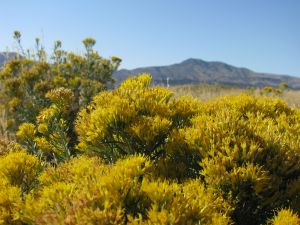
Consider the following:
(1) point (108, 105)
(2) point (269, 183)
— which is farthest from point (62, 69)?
(2) point (269, 183)

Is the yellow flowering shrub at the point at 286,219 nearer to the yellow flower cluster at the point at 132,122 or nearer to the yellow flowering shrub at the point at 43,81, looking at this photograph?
the yellow flower cluster at the point at 132,122

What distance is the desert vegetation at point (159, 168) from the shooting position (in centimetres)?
206

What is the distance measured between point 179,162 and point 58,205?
1.20 meters

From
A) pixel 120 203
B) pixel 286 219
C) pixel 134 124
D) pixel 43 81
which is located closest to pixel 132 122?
pixel 134 124

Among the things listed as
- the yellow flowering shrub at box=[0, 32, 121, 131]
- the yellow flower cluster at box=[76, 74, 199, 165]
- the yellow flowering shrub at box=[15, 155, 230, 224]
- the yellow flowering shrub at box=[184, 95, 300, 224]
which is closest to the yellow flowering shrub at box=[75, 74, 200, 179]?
the yellow flower cluster at box=[76, 74, 199, 165]

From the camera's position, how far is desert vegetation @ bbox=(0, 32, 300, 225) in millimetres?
2064

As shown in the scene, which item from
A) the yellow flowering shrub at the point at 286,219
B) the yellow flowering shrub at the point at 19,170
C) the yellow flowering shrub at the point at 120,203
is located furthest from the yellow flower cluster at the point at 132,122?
the yellow flowering shrub at the point at 286,219

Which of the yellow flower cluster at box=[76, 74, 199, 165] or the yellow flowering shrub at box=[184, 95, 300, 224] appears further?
the yellow flower cluster at box=[76, 74, 199, 165]

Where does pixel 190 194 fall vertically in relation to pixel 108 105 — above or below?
below

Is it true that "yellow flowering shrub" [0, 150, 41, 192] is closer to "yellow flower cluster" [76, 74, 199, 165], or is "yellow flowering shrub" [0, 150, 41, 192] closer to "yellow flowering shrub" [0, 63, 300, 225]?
"yellow flowering shrub" [0, 63, 300, 225]

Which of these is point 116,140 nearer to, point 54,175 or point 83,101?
point 54,175

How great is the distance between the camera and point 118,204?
2.03 meters

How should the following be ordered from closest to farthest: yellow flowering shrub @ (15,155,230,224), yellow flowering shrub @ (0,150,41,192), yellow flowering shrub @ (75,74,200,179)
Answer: yellow flowering shrub @ (15,155,230,224)
yellow flowering shrub @ (0,150,41,192)
yellow flowering shrub @ (75,74,200,179)

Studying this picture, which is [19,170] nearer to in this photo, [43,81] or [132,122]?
[132,122]
